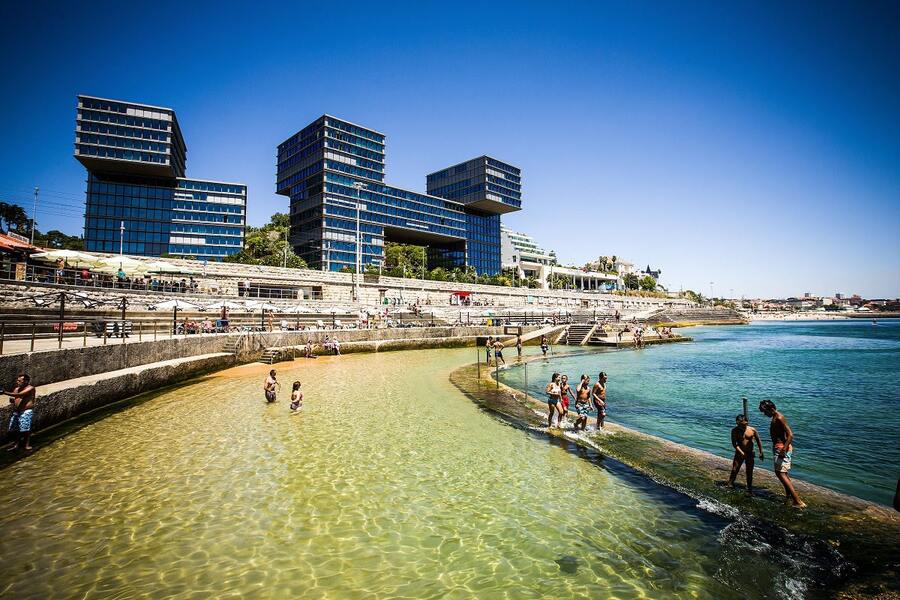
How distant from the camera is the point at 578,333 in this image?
58.1 metres

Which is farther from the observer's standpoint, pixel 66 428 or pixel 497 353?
pixel 497 353

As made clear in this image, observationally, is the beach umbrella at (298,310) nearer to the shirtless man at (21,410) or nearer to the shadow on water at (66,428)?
the shadow on water at (66,428)

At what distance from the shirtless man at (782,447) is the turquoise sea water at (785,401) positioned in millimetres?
2650

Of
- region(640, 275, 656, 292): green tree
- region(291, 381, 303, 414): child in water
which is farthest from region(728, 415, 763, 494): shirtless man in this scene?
region(640, 275, 656, 292): green tree

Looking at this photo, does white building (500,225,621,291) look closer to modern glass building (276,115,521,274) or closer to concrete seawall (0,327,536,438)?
modern glass building (276,115,521,274)

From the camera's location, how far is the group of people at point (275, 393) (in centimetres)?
1581

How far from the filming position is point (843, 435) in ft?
46.5

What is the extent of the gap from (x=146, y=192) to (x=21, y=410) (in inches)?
4192

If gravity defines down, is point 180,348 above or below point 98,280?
below

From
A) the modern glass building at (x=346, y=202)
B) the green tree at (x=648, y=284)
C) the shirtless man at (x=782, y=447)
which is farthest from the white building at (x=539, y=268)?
the shirtless man at (x=782, y=447)

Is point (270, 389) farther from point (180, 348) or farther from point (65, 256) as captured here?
point (65, 256)

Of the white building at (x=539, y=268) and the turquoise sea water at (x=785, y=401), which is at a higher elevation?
the white building at (x=539, y=268)

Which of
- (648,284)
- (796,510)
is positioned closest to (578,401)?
(796,510)

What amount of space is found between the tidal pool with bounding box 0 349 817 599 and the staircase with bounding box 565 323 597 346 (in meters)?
45.5
